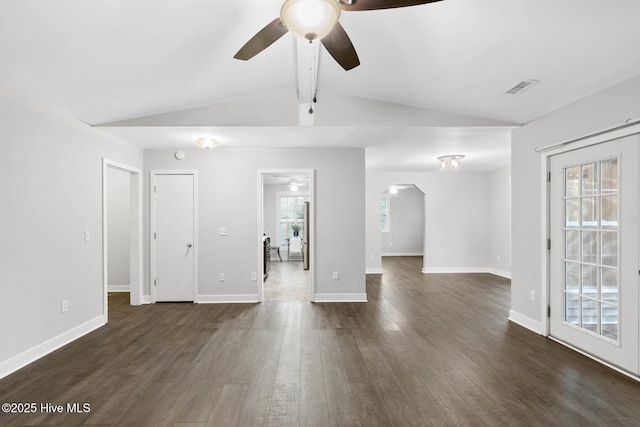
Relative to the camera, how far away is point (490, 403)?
87.9 inches

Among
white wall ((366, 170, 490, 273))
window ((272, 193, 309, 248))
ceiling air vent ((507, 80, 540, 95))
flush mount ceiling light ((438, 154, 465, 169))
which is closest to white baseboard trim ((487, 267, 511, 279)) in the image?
white wall ((366, 170, 490, 273))

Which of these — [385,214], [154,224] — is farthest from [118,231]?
[385,214]

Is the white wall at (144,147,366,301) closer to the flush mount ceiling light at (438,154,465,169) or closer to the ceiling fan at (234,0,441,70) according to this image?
the flush mount ceiling light at (438,154,465,169)

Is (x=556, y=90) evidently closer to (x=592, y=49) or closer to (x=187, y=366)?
(x=592, y=49)

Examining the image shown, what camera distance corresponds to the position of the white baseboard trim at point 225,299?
4883mm

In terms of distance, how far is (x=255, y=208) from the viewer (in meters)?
4.95

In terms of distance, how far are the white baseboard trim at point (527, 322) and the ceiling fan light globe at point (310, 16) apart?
12.5 ft

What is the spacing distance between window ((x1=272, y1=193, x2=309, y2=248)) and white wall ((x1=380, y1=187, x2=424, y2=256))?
308 cm

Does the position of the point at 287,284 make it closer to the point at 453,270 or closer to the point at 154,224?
the point at 154,224

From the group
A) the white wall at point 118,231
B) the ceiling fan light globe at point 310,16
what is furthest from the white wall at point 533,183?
the white wall at point 118,231

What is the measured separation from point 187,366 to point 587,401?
311 cm

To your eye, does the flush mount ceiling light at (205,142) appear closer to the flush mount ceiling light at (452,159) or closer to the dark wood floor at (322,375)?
the dark wood floor at (322,375)

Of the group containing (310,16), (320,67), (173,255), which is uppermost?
(320,67)

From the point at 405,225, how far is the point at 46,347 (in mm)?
10043
